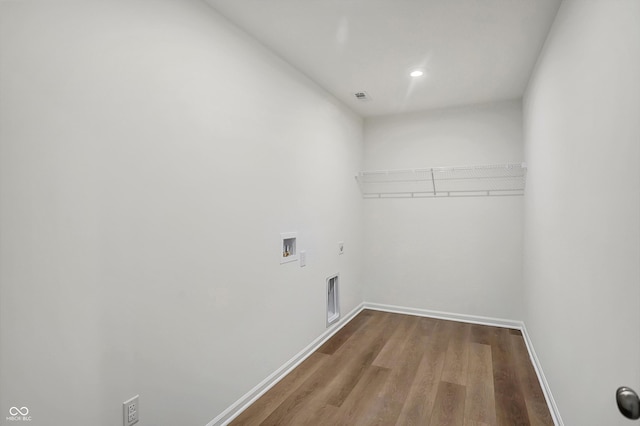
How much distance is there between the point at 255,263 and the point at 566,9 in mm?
2441

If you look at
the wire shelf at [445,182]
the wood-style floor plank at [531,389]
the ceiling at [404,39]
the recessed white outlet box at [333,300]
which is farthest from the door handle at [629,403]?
the wire shelf at [445,182]

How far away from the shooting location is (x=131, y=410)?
158 cm

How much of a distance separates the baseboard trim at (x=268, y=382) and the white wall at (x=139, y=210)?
6 centimetres

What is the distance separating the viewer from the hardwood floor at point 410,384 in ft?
7.26

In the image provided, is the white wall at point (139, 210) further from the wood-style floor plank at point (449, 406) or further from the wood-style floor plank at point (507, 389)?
the wood-style floor plank at point (507, 389)

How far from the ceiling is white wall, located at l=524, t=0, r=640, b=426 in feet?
0.96

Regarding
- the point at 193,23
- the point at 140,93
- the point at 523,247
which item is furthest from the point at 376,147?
the point at 140,93

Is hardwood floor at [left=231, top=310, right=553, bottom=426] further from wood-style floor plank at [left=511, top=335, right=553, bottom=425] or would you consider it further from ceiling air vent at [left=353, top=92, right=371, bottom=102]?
ceiling air vent at [left=353, top=92, right=371, bottom=102]

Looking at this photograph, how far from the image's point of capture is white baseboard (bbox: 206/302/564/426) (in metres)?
2.18

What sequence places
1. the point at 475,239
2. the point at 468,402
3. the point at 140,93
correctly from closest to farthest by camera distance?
the point at 140,93, the point at 468,402, the point at 475,239

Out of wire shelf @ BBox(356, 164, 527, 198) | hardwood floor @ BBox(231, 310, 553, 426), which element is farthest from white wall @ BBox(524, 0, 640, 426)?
wire shelf @ BBox(356, 164, 527, 198)

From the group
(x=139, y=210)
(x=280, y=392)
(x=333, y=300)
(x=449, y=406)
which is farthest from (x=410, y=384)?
(x=139, y=210)

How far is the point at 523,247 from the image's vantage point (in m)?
3.73

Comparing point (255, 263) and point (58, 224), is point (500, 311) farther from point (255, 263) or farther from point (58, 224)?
point (58, 224)
